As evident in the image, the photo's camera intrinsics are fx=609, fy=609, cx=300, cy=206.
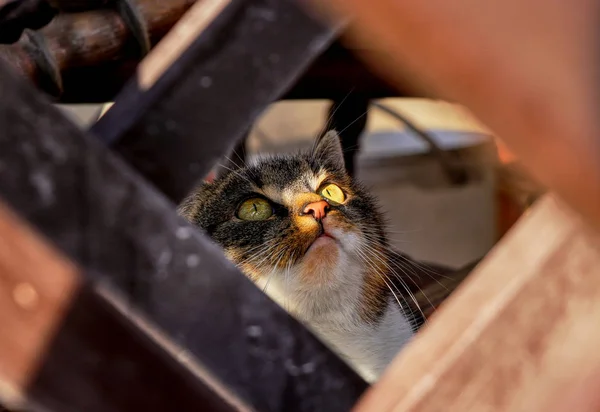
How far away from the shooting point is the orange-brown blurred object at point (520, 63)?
22 centimetres

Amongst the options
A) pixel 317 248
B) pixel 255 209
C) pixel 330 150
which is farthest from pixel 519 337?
pixel 330 150

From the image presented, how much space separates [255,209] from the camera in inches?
42.1

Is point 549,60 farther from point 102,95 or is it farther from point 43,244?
point 102,95

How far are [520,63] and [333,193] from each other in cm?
94

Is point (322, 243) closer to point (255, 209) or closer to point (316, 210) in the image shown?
point (316, 210)

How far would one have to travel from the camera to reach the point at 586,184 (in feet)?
0.80

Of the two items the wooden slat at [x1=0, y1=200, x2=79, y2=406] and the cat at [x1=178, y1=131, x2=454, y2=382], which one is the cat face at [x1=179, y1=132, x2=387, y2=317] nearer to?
the cat at [x1=178, y1=131, x2=454, y2=382]

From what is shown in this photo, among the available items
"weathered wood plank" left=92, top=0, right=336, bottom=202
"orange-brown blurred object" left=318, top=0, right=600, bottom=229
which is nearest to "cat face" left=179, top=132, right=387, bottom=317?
"weathered wood plank" left=92, top=0, right=336, bottom=202

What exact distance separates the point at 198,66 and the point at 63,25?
609 millimetres

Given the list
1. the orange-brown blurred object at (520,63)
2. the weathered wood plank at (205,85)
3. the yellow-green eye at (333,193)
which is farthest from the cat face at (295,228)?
the orange-brown blurred object at (520,63)

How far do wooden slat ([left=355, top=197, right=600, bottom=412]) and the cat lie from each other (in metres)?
0.53

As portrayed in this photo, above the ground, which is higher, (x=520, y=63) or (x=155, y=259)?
(x=520, y=63)

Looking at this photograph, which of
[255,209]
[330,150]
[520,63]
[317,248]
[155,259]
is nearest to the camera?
[520,63]

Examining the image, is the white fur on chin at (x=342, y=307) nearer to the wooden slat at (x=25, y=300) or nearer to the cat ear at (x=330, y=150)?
the cat ear at (x=330, y=150)
